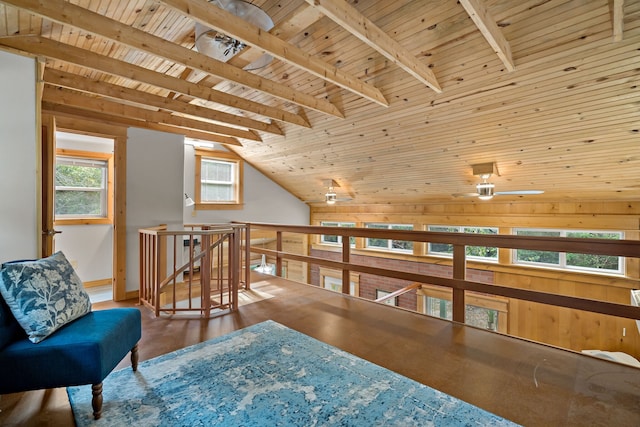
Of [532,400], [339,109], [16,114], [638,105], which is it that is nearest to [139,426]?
[532,400]

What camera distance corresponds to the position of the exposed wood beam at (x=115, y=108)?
12.8 ft

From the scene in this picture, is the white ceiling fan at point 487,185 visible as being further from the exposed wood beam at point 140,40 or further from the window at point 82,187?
the window at point 82,187

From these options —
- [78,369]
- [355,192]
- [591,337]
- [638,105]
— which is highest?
[638,105]

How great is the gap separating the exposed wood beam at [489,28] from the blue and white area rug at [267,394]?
2.50 meters

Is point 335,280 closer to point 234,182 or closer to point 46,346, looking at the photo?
point 234,182

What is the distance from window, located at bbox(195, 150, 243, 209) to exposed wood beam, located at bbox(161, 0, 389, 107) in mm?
3945

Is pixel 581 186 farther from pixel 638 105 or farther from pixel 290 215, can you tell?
pixel 290 215

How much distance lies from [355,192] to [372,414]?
5.60m

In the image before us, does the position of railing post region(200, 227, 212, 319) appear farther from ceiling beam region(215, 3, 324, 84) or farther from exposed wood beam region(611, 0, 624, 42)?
exposed wood beam region(611, 0, 624, 42)

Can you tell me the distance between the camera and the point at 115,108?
4.35 metres

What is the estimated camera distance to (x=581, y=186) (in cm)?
450

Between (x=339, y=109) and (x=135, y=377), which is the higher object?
(x=339, y=109)

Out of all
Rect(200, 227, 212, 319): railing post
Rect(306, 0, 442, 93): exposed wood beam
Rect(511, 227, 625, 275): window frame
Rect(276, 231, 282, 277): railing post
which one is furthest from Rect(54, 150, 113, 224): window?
Rect(511, 227, 625, 275): window frame

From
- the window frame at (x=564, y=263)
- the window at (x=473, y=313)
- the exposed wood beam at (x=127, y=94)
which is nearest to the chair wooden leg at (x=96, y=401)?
the exposed wood beam at (x=127, y=94)
